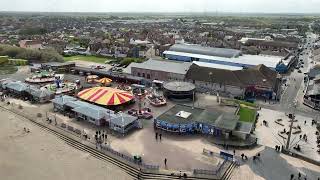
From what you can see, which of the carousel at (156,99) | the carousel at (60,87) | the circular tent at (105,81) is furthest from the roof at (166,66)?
the carousel at (60,87)

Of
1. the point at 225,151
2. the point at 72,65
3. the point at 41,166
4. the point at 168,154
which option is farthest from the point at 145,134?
the point at 72,65

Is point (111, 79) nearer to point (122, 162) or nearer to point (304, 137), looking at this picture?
point (122, 162)

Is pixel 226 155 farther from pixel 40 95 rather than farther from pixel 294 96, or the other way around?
pixel 40 95

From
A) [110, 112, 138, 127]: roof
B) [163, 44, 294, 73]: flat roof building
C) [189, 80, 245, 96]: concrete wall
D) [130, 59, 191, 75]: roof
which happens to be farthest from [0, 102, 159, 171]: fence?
[163, 44, 294, 73]: flat roof building

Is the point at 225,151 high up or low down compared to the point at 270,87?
down

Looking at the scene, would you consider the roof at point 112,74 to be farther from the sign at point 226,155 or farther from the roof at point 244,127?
the sign at point 226,155
